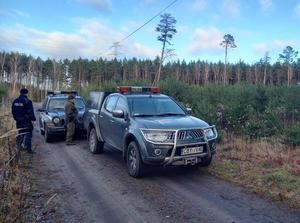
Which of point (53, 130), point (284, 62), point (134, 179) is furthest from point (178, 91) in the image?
point (284, 62)

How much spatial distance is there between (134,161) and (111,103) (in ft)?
8.44

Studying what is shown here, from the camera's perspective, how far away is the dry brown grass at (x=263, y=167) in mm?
6613

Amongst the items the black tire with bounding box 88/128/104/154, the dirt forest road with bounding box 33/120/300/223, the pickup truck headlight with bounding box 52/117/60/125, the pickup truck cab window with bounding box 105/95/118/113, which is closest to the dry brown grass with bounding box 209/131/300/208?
the dirt forest road with bounding box 33/120/300/223

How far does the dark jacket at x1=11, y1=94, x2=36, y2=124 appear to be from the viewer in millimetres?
10969

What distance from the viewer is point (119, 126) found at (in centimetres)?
881

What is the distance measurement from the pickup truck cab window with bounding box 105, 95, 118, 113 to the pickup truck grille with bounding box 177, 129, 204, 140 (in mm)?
2813

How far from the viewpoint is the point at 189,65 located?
103 meters

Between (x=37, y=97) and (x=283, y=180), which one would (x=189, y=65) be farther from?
(x=283, y=180)

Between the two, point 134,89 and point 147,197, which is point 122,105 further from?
point 147,197

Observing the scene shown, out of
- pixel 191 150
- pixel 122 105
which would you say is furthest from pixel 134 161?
pixel 122 105

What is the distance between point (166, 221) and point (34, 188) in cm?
314

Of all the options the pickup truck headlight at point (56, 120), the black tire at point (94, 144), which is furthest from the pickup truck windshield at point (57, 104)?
the black tire at point (94, 144)

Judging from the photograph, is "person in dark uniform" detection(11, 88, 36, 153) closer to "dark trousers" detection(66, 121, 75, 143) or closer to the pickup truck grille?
"dark trousers" detection(66, 121, 75, 143)

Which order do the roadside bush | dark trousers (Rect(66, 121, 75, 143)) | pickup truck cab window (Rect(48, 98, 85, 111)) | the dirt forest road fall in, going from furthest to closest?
pickup truck cab window (Rect(48, 98, 85, 111)) < dark trousers (Rect(66, 121, 75, 143)) < the roadside bush < the dirt forest road
